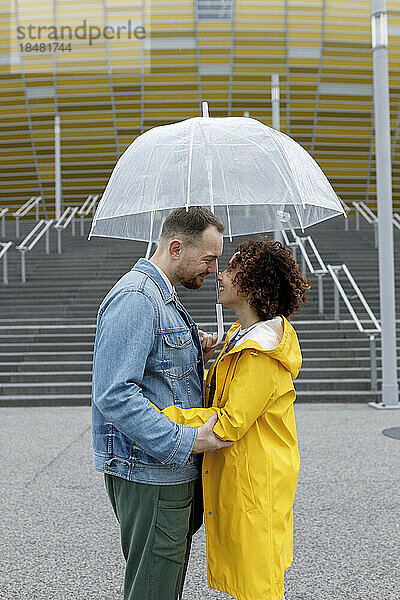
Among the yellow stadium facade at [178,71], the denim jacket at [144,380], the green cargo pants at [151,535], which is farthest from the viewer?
the yellow stadium facade at [178,71]

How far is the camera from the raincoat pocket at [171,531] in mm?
2234

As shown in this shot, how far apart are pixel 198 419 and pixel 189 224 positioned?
614 mm

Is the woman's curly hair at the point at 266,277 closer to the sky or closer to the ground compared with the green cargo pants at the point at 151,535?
closer to the sky

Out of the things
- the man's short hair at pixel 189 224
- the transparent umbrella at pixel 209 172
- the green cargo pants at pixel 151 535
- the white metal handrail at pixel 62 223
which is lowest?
the green cargo pants at pixel 151 535

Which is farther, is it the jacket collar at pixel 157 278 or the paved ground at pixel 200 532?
the paved ground at pixel 200 532

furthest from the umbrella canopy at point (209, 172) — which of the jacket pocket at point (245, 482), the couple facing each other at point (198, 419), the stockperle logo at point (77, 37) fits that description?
the stockperle logo at point (77, 37)

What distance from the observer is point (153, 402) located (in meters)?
2.23

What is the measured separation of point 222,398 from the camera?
7.66ft

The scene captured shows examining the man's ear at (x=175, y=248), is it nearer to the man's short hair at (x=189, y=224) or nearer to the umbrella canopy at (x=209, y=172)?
the man's short hair at (x=189, y=224)

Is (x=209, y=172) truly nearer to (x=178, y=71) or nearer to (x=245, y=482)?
(x=245, y=482)

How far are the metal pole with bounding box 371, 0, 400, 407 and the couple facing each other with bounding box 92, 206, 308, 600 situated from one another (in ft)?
20.8

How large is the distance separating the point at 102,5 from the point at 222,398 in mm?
28791

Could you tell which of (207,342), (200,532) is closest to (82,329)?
(200,532)

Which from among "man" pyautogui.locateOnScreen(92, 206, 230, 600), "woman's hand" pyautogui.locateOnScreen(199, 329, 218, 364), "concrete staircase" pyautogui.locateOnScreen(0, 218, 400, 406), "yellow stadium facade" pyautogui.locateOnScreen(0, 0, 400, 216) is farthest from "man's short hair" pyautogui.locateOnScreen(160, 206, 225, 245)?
"yellow stadium facade" pyautogui.locateOnScreen(0, 0, 400, 216)
